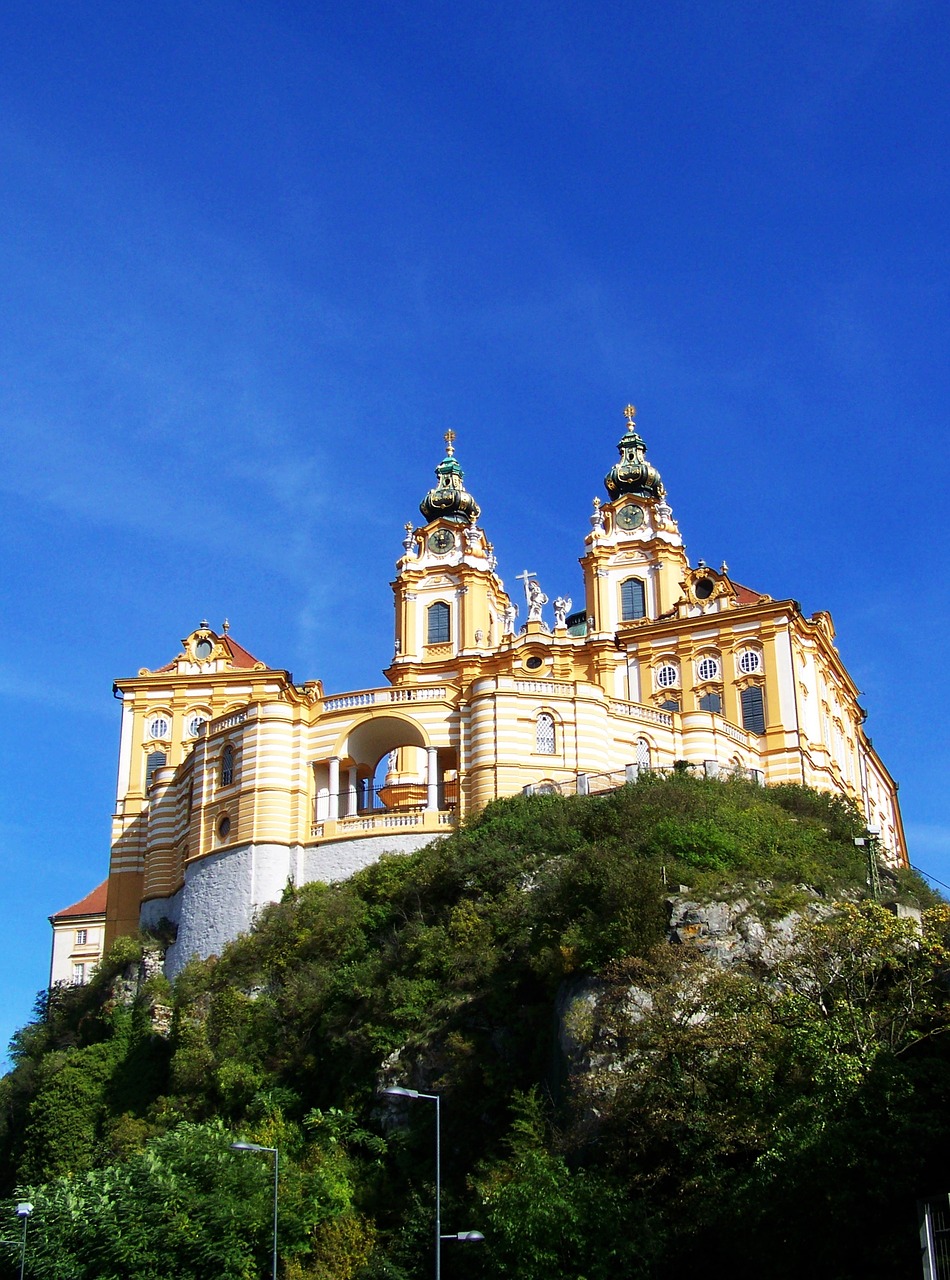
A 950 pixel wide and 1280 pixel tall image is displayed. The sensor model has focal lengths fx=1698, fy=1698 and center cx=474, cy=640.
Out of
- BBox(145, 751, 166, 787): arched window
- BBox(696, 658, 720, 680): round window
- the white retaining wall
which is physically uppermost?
BBox(696, 658, 720, 680): round window

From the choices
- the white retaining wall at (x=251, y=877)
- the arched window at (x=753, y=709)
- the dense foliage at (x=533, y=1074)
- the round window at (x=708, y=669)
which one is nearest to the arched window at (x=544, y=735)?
the dense foliage at (x=533, y=1074)

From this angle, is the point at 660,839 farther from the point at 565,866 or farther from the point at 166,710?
the point at 166,710

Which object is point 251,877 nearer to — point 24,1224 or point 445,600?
point 24,1224

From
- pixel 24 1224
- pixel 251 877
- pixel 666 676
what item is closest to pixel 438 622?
pixel 666 676

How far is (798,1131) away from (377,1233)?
539 inches

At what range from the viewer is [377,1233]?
143ft

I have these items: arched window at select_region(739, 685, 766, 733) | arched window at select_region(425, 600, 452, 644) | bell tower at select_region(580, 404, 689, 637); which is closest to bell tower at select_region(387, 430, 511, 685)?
arched window at select_region(425, 600, 452, 644)

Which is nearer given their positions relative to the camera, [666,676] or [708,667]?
[708,667]

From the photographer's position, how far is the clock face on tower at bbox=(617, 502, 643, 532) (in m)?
83.4

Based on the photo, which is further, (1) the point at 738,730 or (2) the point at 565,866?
(1) the point at 738,730

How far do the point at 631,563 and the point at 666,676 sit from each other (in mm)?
7616

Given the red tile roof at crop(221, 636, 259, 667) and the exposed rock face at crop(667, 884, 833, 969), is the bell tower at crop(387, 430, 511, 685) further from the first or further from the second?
the exposed rock face at crop(667, 884, 833, 969)

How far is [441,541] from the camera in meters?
86.5

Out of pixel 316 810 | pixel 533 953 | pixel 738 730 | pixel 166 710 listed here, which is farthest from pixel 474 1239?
pixel 166 710
